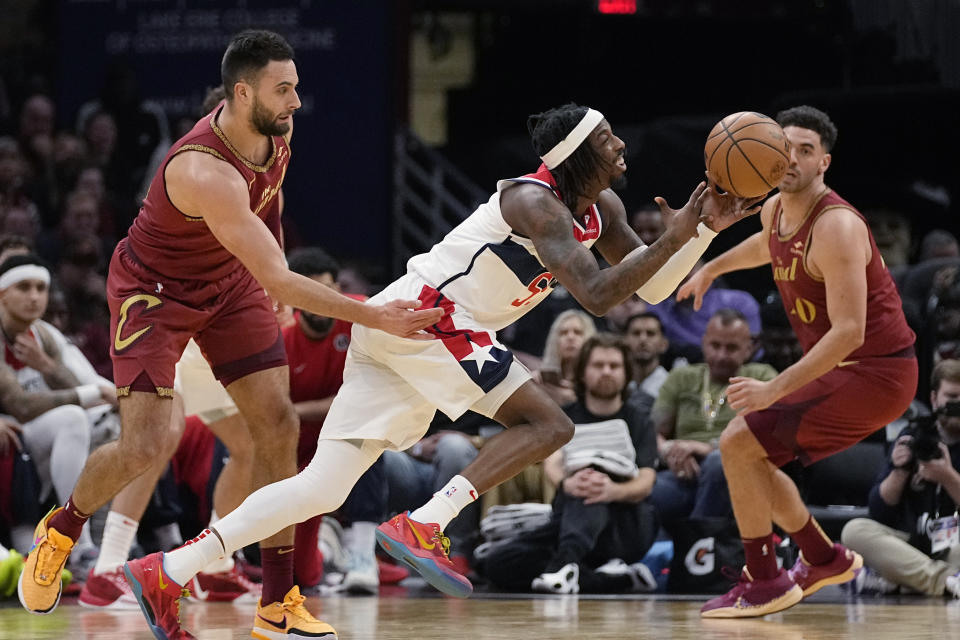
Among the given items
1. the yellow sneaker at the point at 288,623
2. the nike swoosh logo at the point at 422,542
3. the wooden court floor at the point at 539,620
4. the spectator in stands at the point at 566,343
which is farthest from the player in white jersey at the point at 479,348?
the spectator in stands at the point at 566,343

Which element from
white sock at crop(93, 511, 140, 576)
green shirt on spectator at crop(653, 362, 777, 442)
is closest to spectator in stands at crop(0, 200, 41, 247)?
white sock at crop(93, 511, 140, 576)

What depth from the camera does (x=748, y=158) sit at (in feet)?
15.9

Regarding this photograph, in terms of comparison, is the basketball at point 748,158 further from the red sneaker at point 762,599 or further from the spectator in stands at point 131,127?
the spectator in stands at point 131,127

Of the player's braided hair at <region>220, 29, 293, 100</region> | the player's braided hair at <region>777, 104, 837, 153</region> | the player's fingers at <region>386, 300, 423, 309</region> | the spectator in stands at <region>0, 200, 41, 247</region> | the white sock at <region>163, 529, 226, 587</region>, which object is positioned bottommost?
the white sock at <region>163, 529, 226, 587</region>

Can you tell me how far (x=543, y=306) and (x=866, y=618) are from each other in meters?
3.75

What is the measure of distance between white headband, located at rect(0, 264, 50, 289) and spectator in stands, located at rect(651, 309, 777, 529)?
3390mm

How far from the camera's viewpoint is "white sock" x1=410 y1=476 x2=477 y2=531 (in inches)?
186

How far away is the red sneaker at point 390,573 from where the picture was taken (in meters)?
8.03

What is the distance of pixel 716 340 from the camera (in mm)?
7914

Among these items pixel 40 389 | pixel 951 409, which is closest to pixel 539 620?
pixel 951 409

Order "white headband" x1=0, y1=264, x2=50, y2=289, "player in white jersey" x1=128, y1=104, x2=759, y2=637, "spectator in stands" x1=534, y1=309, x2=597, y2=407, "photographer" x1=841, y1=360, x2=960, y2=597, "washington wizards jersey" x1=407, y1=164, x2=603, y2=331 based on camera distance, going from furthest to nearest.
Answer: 1. "spectator in stands" x1=534, y1=309, x2=597, y2=407
2. "white headband" x1=0, y1=264, x2=50, y2=289
3. "photographer" x1=841, y1=360, x2=960, y2=597
4. "washington wizards jersey" x1=407, y1=164, x2=603, y2=331
5. "player in white jersey" x1=128, y1=104, x2=759, y2=637

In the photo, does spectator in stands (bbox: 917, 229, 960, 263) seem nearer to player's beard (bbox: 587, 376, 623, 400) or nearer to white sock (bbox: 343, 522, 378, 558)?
player's beard (bbox: 587, 376, 623, 400)

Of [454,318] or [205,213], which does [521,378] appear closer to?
[454,318]

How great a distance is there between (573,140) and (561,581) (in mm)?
2917
